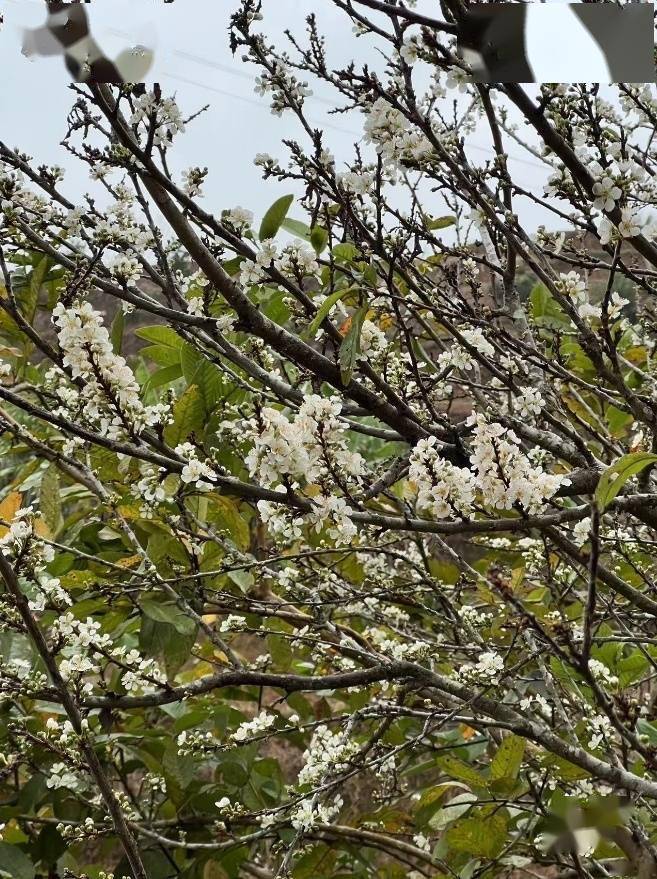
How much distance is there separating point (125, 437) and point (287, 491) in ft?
0.74

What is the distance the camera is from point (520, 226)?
1.37m

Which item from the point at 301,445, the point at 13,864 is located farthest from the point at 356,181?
the point at 13,864

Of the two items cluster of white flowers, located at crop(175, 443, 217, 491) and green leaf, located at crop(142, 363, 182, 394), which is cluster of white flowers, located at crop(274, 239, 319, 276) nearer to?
cluster of white flowers, located at crop(175, 443, 217, 491)

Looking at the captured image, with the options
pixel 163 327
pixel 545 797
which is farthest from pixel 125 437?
pixel 545 797

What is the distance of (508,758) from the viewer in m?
1.55

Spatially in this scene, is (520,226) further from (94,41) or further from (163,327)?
(163,327)

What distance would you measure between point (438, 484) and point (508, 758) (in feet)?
2.49

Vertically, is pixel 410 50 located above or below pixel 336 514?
above

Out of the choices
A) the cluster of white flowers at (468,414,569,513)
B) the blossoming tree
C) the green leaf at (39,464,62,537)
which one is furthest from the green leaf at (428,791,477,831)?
the green leaf at (39,464,62,537)

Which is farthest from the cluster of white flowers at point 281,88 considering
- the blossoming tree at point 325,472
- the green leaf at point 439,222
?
the green leaf at point 439,222

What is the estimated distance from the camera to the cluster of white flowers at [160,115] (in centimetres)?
104

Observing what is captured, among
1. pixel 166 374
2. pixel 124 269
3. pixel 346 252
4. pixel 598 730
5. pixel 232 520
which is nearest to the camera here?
pixel 124 269

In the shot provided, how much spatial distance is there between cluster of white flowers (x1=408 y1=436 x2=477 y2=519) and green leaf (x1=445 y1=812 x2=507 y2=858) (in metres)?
0.83

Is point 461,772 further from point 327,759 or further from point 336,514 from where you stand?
point 336,514
